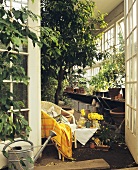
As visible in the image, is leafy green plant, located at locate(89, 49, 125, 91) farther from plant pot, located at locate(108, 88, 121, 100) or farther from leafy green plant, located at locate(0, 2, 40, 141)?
leafy green plant, located at locate(0, 2, 40, 141)

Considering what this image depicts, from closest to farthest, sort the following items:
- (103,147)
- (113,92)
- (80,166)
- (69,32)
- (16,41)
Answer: (16,41) < (80,166) < (103,147) < (69,32) < (113,92)

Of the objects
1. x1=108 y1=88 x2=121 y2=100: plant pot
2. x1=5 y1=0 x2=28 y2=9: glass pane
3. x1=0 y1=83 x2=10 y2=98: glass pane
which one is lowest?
x1=108 y1=88 x2=121 y2=100: plant pot

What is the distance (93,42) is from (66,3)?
35.7 inches

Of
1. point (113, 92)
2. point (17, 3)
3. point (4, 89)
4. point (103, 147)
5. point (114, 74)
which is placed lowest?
point (103, 147)

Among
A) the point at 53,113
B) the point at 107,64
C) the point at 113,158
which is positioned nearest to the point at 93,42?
the point at 107,64

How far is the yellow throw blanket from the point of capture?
3252mm

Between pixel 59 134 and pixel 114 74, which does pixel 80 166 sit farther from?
pixel 114 74

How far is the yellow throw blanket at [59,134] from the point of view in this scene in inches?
128

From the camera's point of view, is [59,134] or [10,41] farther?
[59,134]

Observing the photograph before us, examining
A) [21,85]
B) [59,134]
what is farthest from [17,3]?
[59,134]

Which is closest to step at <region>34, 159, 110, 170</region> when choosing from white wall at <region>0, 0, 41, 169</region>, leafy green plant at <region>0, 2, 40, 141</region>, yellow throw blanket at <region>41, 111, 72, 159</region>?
yellow throw blanket at <region>41, 111, 72, 159</region>

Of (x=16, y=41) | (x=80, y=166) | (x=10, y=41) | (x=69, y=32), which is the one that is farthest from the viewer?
(x=69, y=32)

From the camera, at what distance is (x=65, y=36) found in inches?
182

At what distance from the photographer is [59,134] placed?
3260 mm
